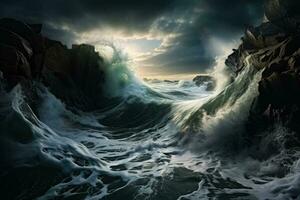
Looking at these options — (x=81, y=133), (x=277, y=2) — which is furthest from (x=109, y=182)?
(x=277, y=2)

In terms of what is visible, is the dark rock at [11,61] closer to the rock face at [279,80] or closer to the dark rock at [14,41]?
the dark rock at [14,41]

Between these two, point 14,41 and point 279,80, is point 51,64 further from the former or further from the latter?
point 279,80

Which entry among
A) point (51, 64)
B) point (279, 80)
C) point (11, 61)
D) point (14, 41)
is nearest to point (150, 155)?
point (279, 80)

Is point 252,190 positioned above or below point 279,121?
below

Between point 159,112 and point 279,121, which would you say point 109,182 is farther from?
point 159,112

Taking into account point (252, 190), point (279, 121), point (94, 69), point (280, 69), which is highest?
point (94, 69)

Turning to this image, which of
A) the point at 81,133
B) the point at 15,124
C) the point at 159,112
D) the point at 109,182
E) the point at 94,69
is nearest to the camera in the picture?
the point at 109,182

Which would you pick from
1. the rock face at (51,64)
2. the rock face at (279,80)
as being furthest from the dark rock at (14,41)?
the rock face at (279,80)
